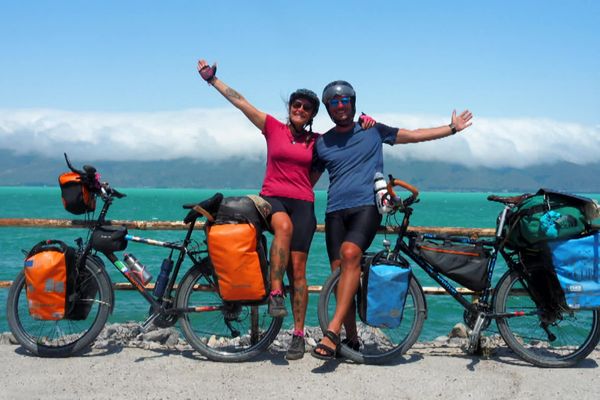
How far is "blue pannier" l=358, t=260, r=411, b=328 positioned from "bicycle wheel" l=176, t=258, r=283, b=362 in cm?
84

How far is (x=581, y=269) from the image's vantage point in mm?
4922

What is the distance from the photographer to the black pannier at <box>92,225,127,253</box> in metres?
5.45

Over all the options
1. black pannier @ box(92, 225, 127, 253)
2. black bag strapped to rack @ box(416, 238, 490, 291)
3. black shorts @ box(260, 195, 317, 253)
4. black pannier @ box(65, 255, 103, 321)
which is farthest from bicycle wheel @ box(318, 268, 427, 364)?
black pannier @ box(65, 255, 103, 321)

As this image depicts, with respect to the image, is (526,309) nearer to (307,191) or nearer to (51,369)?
(307,191)

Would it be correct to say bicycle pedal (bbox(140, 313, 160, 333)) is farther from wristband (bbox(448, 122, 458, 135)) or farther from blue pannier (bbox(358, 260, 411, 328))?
wristband (bbox(448, 122, 458, 135))

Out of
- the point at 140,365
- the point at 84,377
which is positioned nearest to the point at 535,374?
the point at 140,365

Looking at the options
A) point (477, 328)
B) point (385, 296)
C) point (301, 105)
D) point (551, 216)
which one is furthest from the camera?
point (301, 105)

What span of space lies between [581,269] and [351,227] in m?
2.00

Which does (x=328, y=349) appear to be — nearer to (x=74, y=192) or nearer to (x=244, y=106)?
(x=244, y=106)

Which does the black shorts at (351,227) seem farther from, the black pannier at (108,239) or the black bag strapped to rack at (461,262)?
the black pannier at (108,239)

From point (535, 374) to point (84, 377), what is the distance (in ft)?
12.6

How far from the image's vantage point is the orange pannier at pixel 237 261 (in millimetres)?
4945

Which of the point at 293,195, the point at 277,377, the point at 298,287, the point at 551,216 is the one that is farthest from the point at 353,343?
the point at 551,216

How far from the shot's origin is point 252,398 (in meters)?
4.35
